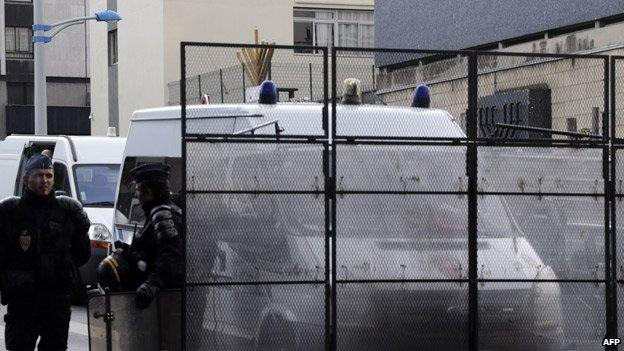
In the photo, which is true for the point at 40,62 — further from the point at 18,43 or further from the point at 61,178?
the point at 18,43

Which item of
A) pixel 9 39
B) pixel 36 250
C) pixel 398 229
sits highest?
pixel 9 39

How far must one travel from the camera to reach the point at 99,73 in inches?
1868

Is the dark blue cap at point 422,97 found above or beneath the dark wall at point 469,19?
beneath

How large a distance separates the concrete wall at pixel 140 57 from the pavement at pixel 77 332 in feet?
82.6

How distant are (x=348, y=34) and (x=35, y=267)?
3756 cm

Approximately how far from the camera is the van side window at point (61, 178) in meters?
17.9

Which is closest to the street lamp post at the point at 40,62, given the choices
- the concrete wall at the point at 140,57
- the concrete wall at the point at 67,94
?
the concrete wall at the point at 140,57

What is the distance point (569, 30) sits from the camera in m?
23.4

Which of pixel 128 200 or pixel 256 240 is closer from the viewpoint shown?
pixel 256 240

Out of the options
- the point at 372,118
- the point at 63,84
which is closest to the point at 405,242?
the point at 372,118

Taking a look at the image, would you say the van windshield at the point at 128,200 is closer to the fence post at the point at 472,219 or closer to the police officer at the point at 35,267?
the police officer at the point at 35,267

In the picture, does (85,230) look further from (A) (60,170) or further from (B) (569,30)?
(B) (569,30)

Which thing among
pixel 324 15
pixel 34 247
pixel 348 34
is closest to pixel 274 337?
pixel 34 247

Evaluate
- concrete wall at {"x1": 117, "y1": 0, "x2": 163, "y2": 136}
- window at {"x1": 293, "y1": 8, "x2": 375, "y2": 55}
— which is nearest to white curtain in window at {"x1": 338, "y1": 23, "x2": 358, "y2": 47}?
window at {"x1": 293, "y1": 8, "x2": 375, "y2": 55}
